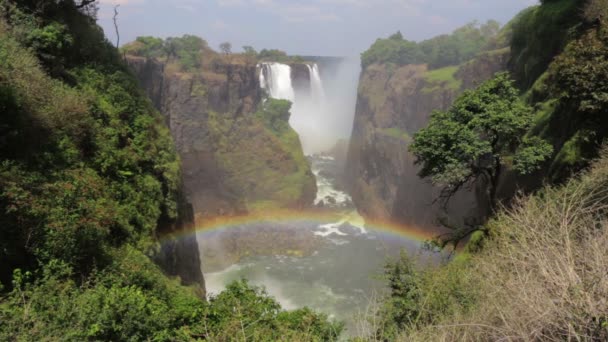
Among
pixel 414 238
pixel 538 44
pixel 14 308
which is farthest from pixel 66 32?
pixel 414 238

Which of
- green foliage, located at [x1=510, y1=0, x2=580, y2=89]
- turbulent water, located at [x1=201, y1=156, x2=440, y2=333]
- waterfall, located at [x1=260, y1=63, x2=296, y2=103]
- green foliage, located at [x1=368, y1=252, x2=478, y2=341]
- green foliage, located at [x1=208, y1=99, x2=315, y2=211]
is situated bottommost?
turbulent water, located at [x1=201, y1=156, x2=440, y2=333]

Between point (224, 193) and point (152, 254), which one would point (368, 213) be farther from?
point (152, 254)

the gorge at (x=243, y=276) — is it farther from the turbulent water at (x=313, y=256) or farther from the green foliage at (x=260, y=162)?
the green foliage at (x=260, y=162)

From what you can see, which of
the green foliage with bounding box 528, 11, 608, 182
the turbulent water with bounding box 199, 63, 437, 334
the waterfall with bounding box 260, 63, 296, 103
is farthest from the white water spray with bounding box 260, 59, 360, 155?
the green foliage with bounding box 528, 11, 608, 182

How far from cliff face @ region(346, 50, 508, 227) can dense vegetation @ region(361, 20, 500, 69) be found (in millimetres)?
3995

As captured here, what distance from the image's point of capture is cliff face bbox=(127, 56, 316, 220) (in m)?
56.8

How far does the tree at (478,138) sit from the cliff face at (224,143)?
43740 millimetres

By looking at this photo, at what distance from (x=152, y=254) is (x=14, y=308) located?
706cm

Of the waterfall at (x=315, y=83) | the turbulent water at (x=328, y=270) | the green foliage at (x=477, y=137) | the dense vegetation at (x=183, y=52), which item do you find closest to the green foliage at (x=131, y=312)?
the green foliage at (x=477, y=137)

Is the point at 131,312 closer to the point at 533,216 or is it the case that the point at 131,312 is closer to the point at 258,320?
the point at 258,320

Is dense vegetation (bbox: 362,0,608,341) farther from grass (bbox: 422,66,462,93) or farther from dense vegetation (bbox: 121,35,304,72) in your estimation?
dense vegetation (bbox: 121,35,304,72)

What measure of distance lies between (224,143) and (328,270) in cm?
2799

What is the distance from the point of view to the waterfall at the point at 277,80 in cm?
7631

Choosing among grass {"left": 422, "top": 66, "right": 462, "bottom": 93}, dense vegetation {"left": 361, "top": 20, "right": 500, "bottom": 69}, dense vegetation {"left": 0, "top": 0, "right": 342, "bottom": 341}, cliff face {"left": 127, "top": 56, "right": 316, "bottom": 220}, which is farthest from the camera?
dense vegetation {"left": 361, "top": 20, "right": 500, "bottom": 69}
